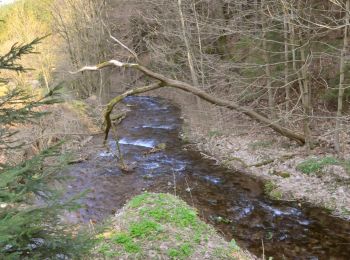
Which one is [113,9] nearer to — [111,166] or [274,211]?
[111,166]

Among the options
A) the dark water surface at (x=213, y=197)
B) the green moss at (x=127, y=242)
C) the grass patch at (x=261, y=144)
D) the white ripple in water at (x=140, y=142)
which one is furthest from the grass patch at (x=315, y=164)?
the white ripple in water at (x=140, y=142)

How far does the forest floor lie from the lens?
9.94 m

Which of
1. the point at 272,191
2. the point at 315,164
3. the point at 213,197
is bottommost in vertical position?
the point at 213,197

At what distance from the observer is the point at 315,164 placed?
1119 cm

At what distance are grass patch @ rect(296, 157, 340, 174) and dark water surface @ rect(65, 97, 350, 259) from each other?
1.47 meters

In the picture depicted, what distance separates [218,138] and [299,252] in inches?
370

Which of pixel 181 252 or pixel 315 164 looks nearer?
pixel 181 252

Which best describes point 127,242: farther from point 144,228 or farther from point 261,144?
point 261,144

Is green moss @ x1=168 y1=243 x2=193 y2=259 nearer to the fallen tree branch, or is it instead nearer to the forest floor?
the forest floor

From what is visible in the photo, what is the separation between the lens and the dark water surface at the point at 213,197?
319 inches

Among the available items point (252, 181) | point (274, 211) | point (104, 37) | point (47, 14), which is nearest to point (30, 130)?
point (252, 181)

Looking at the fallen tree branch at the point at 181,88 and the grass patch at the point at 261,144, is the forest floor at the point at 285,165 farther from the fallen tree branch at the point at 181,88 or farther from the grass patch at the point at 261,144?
the fallen tree branch at the point at 181,88

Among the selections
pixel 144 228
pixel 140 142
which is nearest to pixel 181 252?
pixel 144 228

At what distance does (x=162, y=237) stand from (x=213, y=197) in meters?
4.32
